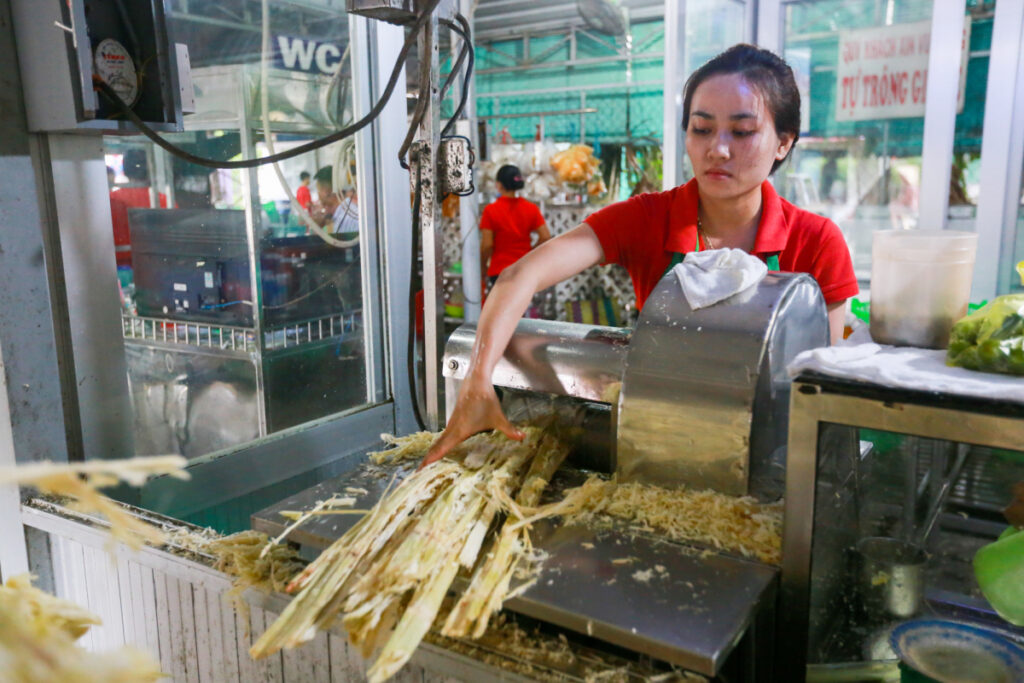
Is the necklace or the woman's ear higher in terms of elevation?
the woman's ear

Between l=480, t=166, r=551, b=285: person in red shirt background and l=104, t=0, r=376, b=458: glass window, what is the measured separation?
12.3 ft

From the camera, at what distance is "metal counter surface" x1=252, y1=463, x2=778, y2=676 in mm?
974

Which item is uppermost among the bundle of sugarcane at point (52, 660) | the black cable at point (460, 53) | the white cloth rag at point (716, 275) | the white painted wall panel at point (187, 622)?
the black cable at point (460, 53)

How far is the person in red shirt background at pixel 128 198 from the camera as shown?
2154 millimetres

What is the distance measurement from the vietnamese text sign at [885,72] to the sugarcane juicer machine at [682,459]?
4339mm

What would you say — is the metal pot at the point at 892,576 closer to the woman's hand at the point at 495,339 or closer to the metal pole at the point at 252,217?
the woman's hand at the point at 495,339

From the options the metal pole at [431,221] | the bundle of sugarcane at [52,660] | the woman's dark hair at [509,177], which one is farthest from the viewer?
the woman's dark hair at [509,177]

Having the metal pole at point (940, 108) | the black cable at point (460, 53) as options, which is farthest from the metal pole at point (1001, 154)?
the black cable at point (460, 53)

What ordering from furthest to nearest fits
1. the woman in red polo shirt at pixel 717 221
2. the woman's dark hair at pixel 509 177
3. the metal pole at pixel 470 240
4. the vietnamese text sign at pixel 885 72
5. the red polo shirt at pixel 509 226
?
the red polo shirt at pixel 509 226 → the woman's dark hair at pixel 509 177 → the metal pole at pixel 470 240 → the vietnamese text sign at pixel 885 72 → the woman in red polo shirt at pixel 717 221

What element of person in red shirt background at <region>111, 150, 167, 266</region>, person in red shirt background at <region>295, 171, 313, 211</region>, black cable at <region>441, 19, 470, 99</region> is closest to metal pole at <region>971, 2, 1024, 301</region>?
black cable at <region>441, 19, 470, 99</region>

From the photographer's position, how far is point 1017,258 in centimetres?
470

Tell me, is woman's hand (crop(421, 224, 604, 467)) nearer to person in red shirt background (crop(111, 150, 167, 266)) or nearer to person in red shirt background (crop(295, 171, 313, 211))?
person in red shirt background (crop(111, 150, 167, 266))

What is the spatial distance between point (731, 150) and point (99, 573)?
1.79 meters

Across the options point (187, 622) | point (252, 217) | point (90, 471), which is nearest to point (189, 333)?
point (252, 217)
